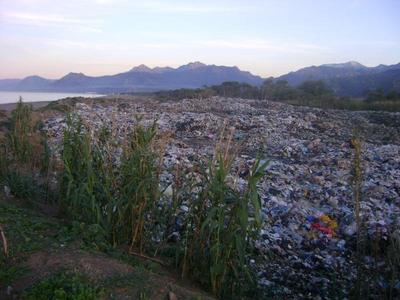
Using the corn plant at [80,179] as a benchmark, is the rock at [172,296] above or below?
below

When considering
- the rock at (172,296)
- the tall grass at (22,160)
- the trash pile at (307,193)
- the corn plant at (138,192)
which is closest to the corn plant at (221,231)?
the trash pile at (307,193)

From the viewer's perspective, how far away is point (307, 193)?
7.34 m

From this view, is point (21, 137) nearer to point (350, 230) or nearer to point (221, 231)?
point (221, 231)

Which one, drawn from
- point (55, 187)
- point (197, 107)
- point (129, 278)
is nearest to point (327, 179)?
point (55, 187)

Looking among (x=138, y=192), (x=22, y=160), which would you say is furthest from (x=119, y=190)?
(x=22, y=160)

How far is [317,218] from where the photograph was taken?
6.08 m

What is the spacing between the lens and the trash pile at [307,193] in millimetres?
4453

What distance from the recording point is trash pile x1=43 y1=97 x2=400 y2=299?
175 inches

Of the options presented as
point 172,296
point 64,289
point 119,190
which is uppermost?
point 119,190

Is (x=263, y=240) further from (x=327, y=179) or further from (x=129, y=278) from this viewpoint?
(x=327, y=179)

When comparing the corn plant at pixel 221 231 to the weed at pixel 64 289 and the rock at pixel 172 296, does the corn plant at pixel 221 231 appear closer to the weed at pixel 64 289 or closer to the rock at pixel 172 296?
the rock at pixel 172 296

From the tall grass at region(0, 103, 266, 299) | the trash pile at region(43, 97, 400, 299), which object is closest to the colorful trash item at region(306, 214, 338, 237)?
the trash pile at region(43, 97, 400, 299)

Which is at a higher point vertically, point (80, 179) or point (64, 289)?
point (80, 179)

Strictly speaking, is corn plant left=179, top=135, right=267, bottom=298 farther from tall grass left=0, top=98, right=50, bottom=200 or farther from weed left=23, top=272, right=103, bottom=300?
tall grass left=0, top=98, right=50, bottom=200
